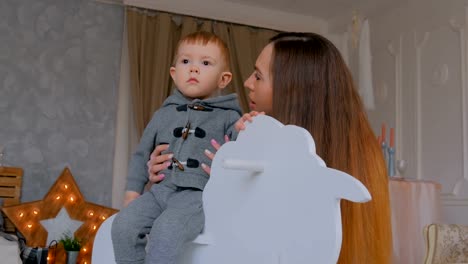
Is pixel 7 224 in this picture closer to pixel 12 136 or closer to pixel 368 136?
pixel 12 136

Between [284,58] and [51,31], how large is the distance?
11.3ft

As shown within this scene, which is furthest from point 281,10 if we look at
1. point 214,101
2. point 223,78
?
point 214,101

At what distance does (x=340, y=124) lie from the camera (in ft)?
3.73

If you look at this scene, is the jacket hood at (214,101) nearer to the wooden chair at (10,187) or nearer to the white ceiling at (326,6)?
the wooden chair at (10,187)

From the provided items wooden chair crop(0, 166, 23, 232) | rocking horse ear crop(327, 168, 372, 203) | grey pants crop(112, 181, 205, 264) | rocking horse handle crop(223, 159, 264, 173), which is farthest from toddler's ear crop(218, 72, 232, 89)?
wooden chair crop(0, 166, 23, 232)

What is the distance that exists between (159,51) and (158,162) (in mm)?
3148

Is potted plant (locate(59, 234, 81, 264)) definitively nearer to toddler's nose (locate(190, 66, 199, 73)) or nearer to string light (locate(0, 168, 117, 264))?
string light (locate(0, 168, 117, 264))

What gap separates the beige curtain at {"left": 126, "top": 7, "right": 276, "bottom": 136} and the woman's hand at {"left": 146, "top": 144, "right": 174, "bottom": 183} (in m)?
2.84

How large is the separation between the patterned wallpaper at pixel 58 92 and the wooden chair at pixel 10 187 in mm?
118

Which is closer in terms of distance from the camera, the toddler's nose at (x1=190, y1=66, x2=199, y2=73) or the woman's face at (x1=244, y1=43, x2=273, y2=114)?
the woman's face at (x1=244, y1=43, x2=273, y2=114)

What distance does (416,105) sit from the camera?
411 cm

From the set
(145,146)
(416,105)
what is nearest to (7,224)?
(145,146)

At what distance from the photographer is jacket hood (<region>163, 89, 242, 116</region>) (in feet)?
4.43

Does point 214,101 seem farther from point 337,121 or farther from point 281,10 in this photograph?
point 281,10
